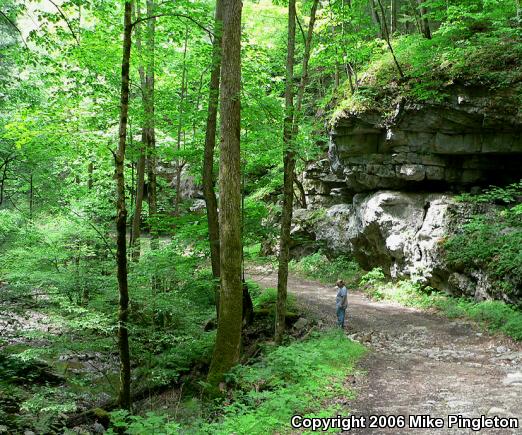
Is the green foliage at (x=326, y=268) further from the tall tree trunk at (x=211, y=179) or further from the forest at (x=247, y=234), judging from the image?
the tall tree trunk at (x=211, y=179)

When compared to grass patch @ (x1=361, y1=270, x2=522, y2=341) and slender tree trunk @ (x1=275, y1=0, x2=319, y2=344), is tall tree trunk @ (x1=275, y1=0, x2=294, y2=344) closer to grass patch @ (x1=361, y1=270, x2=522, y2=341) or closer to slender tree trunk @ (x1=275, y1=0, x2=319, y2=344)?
slender tree trunk @ (x1=275, y1=0, x2=319, y2=344)

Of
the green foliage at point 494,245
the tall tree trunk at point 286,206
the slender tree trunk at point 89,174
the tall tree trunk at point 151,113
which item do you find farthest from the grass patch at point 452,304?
the slender tree trunk at point 89,174

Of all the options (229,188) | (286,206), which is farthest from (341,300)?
(229,188)

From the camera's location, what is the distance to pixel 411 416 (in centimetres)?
524

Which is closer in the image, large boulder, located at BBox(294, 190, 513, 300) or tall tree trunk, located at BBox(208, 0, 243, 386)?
tall tree trunk, located at BBox(208, 0, 243, 386)

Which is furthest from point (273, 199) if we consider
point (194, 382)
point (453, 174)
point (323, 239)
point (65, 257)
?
point (194, 382)

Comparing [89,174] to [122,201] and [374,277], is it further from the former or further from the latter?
[374,277]

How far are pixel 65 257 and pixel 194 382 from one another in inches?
211

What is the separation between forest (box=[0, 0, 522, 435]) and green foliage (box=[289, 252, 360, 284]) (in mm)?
111

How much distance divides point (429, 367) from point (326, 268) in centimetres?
1168

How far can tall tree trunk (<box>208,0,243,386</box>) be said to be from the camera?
7.46 m

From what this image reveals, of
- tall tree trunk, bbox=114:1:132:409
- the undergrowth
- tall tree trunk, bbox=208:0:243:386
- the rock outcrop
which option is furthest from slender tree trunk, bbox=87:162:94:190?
the undergrowth

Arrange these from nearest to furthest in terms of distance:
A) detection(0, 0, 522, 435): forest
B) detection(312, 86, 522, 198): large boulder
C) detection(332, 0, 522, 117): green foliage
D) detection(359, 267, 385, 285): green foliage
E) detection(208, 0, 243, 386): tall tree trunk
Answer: detection(0, 0, 522, 435): forest, detection(208, 0, 243, 386): tall tree trunk, detection(332, 0, 522, 117): green foliage, detection(312, 86, 522, 198): large boulder, detection(359, 267, 385, 285): green foliage

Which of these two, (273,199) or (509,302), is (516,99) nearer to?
(509,302)
